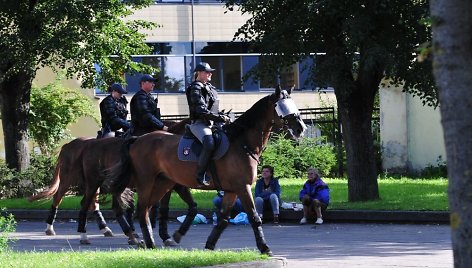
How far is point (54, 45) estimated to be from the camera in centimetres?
2538

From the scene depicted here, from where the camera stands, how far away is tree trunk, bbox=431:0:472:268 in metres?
6.04

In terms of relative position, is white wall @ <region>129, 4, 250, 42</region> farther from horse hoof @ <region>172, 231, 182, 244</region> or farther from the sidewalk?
horse hoof @ <region>172, 231, 182, 244</region>

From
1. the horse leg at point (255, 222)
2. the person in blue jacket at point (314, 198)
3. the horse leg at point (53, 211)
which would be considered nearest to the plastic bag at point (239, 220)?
the person in blue jacket at point (314, 198)

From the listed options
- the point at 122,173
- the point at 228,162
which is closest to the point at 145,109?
the point at 122,173

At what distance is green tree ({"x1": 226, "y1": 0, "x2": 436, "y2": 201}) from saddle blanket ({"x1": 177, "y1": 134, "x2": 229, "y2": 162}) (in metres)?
5.75

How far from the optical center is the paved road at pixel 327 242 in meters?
13.8

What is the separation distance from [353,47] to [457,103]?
14616 mm

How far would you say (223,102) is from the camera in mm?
44406

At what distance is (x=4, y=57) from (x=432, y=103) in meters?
10.4

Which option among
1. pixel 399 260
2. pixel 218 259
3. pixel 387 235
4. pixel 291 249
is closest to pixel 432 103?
pixel 387 235

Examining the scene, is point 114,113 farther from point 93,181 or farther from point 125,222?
point 125,222

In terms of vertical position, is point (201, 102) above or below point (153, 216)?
above

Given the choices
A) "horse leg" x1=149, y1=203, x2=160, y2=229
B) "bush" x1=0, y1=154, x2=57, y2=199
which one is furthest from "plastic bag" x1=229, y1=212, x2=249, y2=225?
"bush" x1=0, y1=154, x2=57, y2=199

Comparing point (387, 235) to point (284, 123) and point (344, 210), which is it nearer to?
point (344, 210)
